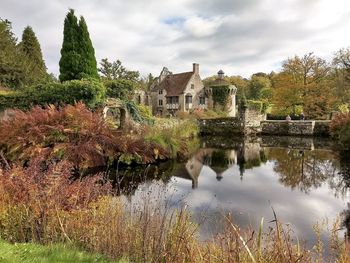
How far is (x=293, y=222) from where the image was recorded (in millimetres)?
6414

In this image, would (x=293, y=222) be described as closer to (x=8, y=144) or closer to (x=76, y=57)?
(x=8, y=144)

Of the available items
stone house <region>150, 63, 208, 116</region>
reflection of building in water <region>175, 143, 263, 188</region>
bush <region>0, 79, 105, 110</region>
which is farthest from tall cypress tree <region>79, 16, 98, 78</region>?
stone house <region>150, 63, 208, 116</region>

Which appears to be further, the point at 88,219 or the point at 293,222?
the point at 293,222

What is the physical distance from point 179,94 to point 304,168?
2910 cm

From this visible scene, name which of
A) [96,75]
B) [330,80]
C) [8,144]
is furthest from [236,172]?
[330,80]

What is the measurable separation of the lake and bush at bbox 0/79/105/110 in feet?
21.8

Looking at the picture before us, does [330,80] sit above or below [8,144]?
above

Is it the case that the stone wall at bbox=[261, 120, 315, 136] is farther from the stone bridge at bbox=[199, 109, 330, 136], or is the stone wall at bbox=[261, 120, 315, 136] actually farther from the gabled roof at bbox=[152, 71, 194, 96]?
the gabled roof at bbox=[152, 71, 194, 96]

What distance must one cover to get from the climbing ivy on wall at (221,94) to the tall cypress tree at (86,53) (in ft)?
72.0

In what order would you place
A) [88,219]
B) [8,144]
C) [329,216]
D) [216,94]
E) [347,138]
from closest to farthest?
[88,219], [329,216], [8,144], [347,138], [216,94]

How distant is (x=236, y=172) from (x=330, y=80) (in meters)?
25.1

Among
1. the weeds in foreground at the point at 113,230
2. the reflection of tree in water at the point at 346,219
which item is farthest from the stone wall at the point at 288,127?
the weeds in foreground at the point at 113,230

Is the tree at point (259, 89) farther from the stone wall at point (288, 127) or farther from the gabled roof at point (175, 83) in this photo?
the stone wall at point (288, 127)

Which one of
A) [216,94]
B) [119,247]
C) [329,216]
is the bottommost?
[329,216]
